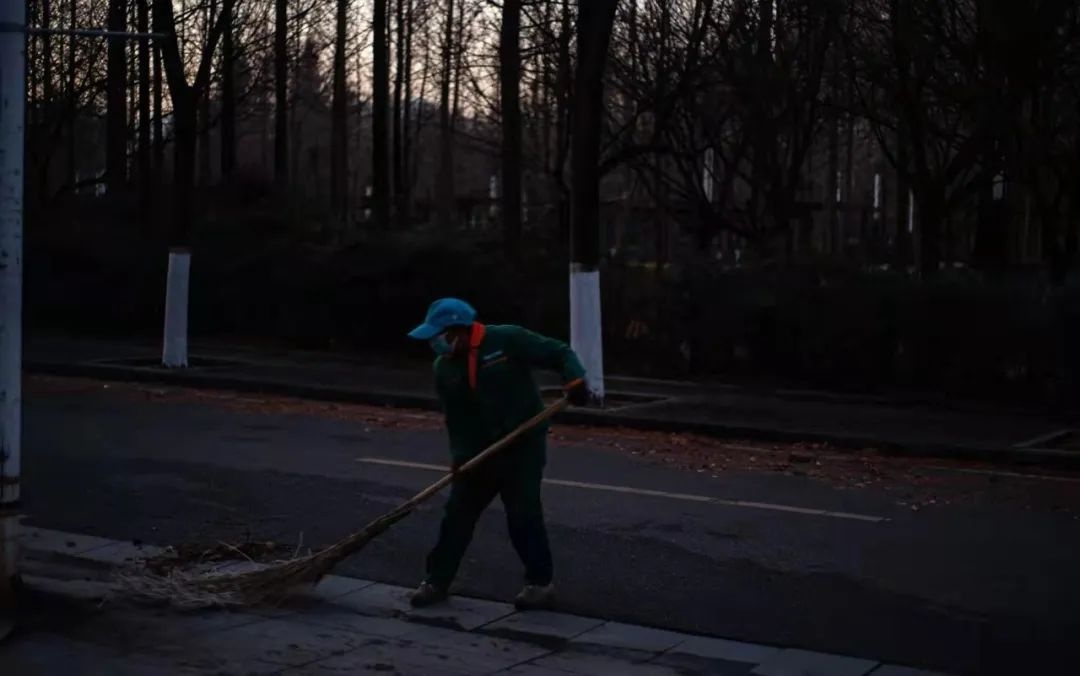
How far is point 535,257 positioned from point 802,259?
166 inches

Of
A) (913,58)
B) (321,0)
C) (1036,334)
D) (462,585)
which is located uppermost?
(321,0)

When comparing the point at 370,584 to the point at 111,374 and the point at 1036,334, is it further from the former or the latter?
the point at 111,374

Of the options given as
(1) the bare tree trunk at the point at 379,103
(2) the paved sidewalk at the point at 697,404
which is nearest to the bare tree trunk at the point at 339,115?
(1) the bare tree trunk at the point at 379,103

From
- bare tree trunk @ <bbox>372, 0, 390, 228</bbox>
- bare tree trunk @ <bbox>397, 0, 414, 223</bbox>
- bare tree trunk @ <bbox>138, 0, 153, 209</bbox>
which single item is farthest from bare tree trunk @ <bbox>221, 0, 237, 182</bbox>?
bare tree trunk @ <bbox>397, 0, 414, 223</bbox>

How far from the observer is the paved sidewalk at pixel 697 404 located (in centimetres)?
1448

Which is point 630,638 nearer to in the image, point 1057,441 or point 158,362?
point 1057,441

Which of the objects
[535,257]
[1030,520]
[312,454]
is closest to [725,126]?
[535,257]

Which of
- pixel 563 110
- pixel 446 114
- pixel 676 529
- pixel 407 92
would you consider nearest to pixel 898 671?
pixel 676 529

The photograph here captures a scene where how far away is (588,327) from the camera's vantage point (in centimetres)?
1628

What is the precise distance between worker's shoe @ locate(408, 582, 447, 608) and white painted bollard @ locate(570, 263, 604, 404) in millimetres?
8612

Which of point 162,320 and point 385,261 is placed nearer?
point 385,261

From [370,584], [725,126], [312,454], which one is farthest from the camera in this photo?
[725,126]

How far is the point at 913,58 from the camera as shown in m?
19.2

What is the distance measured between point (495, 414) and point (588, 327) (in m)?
8.78
